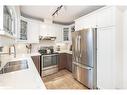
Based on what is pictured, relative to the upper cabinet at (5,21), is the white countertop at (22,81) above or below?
below

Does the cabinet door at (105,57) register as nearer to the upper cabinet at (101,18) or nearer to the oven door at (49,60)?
the upper cabinet at (101,18)

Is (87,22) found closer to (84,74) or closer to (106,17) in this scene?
(106,17)

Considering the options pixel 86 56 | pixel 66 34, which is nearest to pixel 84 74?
pixel 86 56

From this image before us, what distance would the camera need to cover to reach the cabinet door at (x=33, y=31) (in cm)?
374

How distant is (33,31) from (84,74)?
233cm

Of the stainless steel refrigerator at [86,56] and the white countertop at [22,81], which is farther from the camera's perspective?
the stainless steel refrigerator at [86,56]

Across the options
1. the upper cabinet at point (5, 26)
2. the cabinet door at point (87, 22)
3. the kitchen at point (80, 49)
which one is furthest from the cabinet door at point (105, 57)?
the upper cabinet at point (5, 26)

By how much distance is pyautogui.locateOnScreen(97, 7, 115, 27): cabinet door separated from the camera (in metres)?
2.09

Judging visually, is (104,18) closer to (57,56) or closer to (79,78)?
(79,78)

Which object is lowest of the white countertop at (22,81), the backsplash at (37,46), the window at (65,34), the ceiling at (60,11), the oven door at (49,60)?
the oven door at (49,60)

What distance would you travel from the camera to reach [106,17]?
2.22m

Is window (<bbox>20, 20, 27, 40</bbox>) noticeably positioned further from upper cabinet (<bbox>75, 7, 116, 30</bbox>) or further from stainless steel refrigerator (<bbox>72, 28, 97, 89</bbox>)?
upper cabinet (<bbox>75, 7, 116, 30</bbox>)
